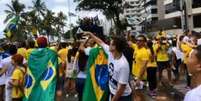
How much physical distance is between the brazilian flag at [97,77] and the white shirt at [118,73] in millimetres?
995

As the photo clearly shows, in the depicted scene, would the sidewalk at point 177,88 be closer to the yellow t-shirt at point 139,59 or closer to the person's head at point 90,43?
the yellow t-shirt at point 139,59

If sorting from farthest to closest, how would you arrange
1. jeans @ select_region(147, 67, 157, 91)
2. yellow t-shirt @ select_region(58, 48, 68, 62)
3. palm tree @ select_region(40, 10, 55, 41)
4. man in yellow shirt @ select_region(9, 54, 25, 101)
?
palm tree @ select_region(40, 10, 55, 41)
yellow t-shirt @ select_region(58, 48, 68, 62)
jeans @ select_region(147, 67, 157, 91)
man in yellow shirt @ select_region(9, 54, 25, 101)

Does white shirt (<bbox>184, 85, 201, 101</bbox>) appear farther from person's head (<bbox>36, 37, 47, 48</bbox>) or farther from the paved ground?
the paved ground

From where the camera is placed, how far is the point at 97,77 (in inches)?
347

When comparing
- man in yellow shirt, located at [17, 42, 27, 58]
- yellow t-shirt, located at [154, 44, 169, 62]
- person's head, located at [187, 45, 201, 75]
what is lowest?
yellow t-shirt, located at [154, 44, 169, 62]

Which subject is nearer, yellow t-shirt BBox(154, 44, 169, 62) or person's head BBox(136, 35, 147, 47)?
person's head BBox(136, 35, 147, 47)

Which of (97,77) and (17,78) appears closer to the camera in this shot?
(97,77)

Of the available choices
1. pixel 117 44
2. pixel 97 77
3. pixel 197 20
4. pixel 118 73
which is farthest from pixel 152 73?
pixel 197 20

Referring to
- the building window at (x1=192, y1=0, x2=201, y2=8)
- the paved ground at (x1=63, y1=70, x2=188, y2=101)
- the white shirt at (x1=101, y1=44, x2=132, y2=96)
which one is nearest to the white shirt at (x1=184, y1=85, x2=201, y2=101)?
the white shirt at (x1=101, y1=44, x2=132, y2=96)

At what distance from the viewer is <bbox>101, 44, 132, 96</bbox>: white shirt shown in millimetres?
7336

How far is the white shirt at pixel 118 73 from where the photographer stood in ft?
24.1

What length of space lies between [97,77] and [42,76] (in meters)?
0.95

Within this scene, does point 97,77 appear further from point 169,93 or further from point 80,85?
point 169,93

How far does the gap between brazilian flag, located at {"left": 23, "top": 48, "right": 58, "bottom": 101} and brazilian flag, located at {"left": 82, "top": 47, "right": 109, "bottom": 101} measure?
22.2 inches
